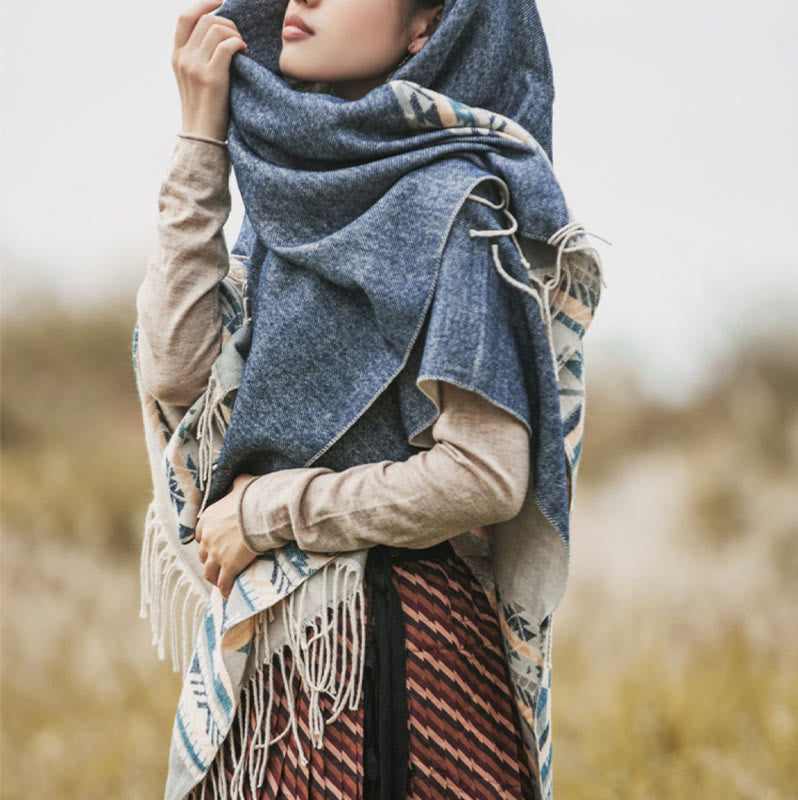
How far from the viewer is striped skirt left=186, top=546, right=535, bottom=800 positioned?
1.15 metres

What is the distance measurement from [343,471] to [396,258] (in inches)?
10.2

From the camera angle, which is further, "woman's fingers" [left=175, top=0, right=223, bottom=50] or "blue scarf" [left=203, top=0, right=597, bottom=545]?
"woman's fingers" [left=175, top=0, right=223, bottom=50]

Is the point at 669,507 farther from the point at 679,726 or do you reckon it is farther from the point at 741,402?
the point at 679,726

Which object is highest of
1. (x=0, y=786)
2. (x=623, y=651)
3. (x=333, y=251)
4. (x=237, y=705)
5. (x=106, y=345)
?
(x=333, y=251)

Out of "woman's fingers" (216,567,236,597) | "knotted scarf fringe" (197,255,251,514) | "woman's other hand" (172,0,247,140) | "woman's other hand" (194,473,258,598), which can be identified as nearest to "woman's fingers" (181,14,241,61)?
"woman's other hand" (172,0,247,140)

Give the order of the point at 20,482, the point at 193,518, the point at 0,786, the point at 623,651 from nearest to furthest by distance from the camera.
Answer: the point at 193,518 → the point at 0,786 → the point at 623,651 → the point at 20,482

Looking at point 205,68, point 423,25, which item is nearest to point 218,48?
point 205,68

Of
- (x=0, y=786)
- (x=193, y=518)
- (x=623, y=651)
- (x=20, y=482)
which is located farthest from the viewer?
(x=20, y=482)

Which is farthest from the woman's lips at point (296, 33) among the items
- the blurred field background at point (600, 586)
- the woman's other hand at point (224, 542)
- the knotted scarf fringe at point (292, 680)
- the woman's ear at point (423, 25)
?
the blurred field background at point (600, 586)

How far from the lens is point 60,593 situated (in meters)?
3.58

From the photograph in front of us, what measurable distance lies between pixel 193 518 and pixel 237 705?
0.26m

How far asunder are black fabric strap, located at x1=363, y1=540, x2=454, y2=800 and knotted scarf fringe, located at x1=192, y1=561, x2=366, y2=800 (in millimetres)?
21

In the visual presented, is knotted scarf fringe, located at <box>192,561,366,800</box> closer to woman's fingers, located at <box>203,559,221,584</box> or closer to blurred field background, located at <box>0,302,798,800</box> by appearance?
woman's fingers, located at <box>203,559,221,584</box>

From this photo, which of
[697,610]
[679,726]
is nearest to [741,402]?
[697,610]
